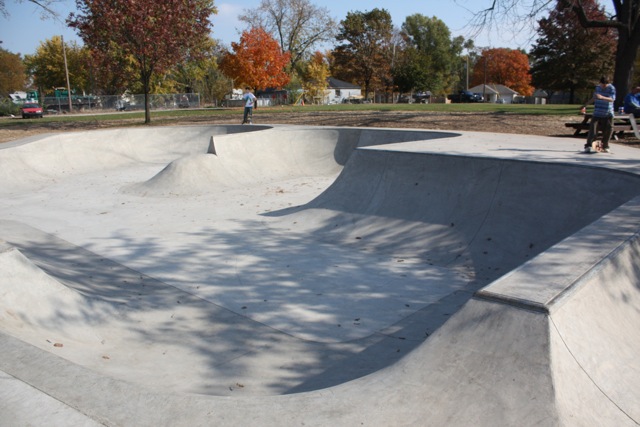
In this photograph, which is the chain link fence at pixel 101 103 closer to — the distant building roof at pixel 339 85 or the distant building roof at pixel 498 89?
the distant building roof at pixel 339 85

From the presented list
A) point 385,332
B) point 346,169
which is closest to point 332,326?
point 385,332

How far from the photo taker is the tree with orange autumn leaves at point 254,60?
1802 inches

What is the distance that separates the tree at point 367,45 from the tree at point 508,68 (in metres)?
28.7

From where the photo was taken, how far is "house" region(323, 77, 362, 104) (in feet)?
258

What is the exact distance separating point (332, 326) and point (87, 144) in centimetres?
→ 1623

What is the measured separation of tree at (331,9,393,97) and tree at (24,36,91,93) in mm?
35738

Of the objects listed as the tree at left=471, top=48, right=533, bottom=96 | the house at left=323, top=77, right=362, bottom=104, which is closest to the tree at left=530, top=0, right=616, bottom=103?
the house at left=323, top=77, right=362, bottom=104

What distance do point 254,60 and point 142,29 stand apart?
23.0 m

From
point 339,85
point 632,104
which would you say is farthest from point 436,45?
point 632,104

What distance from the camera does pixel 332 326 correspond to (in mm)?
5422

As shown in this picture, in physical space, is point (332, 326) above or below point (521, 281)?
below

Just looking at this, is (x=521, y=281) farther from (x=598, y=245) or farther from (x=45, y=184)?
(x=45, y=184)

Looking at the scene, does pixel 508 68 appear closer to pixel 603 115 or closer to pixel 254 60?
pixel 254 60

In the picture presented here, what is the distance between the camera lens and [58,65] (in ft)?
221
